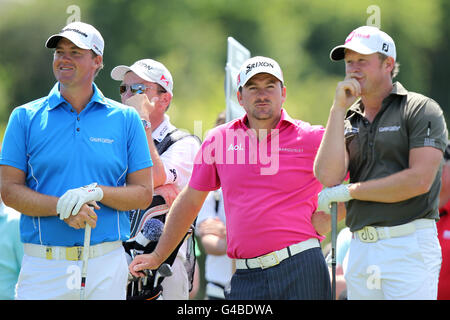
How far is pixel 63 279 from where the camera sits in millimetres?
5379

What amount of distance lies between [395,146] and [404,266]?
2.45 feet

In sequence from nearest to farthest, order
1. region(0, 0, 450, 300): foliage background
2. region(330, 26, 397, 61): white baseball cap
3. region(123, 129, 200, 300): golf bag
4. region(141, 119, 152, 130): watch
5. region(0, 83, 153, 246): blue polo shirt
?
region(0, 83, 153, 246): blue polo shirt
region(330, 26, 397, 61): white baseball cap
region(141, 119, 152, 130): watch
region(123, 129, 200, 300): golf bag
region(0, 0, 450, 300): foliage background

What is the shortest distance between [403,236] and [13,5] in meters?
29.1

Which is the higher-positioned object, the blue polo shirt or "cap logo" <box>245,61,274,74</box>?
"cap logo" <box>245,61,274,74</box>

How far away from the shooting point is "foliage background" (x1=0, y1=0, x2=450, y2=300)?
2694 centimetres

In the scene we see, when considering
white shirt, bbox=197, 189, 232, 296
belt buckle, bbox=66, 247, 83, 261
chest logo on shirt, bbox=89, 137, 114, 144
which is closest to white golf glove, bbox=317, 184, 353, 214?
chest logo on shirt, bbox=89, 137, 114, 144

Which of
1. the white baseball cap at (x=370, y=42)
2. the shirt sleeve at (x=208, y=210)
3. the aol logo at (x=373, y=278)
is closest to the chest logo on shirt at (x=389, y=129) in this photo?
the white baseball cap at (x=370, y=42)

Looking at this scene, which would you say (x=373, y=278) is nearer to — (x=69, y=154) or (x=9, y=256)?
(x=69, y=154)

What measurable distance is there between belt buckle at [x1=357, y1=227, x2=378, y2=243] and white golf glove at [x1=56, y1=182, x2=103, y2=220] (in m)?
1.68

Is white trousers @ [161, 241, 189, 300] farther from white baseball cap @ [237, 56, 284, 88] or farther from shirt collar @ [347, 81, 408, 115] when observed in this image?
shirt collar @ [347, 81, 408, 115]

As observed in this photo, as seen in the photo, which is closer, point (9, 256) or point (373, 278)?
point (373, 278)

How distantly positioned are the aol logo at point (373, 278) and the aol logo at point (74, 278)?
1805mm

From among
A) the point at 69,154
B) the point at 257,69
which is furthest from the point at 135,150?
the point at 257,69
